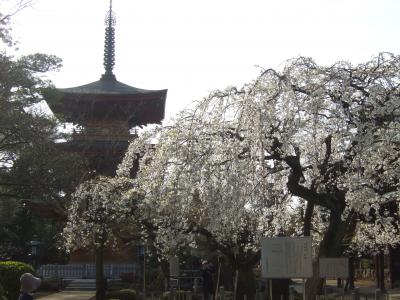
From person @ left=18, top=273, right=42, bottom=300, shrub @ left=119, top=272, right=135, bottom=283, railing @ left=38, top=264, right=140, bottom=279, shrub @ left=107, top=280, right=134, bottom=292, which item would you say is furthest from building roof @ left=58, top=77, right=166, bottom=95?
person @ left=18, top=273, right=42, bottom=300

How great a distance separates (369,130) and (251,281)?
10428 mm

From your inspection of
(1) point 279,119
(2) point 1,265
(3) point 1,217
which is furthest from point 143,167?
(3) point 1,217

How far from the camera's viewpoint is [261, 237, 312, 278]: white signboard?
877 cm

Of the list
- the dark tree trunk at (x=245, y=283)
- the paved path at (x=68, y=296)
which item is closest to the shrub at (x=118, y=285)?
the paved path at (x=68, y=296)

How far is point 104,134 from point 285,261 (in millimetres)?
28914

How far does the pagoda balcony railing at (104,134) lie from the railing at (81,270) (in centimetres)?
760

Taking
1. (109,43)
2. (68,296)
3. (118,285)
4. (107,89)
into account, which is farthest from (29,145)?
(109,43)

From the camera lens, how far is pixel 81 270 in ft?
111

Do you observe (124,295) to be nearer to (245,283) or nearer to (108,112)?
(245,283)

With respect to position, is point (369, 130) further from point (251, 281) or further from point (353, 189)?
point (251, 281)

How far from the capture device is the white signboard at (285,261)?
8.77 m

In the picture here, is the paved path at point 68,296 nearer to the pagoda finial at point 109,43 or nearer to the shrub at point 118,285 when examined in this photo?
the shrub at point 118,285

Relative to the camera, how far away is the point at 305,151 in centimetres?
1073

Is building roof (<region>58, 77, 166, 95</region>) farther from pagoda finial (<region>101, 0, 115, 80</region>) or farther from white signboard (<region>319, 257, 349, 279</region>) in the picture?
white signboard (<region>319, 257, 349, 279</region>)
